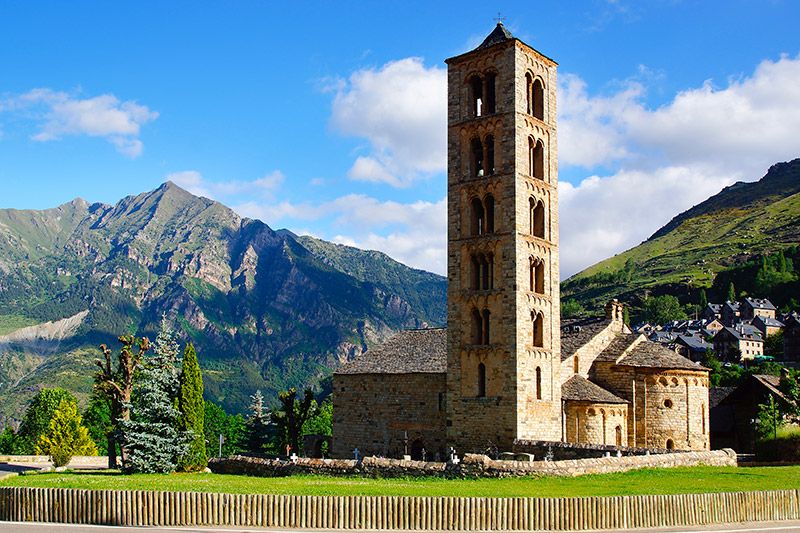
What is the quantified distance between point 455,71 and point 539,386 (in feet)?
58.1

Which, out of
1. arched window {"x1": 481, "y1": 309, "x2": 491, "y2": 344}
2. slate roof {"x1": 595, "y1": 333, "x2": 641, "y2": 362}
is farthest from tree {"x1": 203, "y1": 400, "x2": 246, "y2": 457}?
arched window {"x1": 481, "y1": 309, "x2": 491, "y2": 344}

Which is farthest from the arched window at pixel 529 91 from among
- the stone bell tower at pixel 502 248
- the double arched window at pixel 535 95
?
the stone bell tower at pixel 502 248

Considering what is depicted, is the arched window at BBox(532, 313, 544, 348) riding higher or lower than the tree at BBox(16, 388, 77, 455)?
higher

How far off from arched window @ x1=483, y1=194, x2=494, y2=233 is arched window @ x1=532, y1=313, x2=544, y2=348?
17.0 ft

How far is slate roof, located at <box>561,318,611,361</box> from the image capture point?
49.5m

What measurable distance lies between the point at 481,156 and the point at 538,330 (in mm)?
9871

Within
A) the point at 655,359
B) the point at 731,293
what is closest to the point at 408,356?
the point at 655,359

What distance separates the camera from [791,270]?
184 meters

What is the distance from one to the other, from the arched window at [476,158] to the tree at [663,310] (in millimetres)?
143415

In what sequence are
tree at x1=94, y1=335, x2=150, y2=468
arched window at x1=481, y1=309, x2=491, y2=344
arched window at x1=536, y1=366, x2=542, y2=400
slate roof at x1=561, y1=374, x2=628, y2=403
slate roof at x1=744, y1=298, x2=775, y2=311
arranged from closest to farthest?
tree at x1=94, y1=335, x2=150, y2=468 < arched window at x1=536, y1=366, x2=542, y2=400 < arched window at x1=481, y1=309, x2=491, y2=344 < slate roof at x1=561, y1=374, x2=628, y2=403 < slate roof at x1=744, y1=298, x2=775, y2=311

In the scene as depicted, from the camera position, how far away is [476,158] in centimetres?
4759

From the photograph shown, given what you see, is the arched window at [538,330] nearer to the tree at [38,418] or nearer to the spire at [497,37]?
the spire at [497,37]

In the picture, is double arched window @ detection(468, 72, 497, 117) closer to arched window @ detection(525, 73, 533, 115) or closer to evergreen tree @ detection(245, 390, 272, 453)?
arched window @ detection(525, 73, 533, 115)

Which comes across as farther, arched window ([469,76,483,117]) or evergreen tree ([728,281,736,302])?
evergreen tree ([728,281,736,302])
